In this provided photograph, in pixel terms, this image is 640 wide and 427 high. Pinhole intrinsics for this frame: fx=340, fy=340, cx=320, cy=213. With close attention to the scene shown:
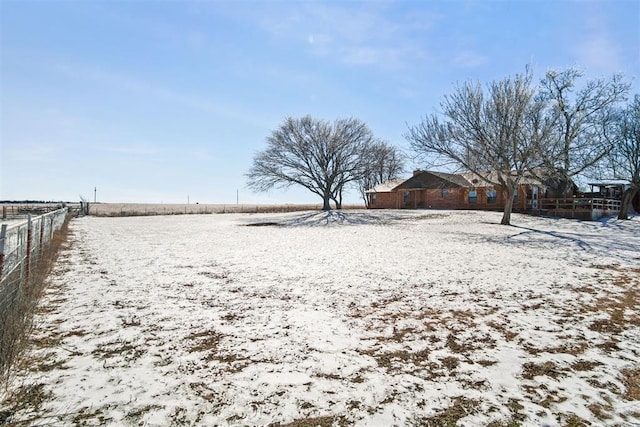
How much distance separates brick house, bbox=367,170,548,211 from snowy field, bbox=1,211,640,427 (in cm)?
2748

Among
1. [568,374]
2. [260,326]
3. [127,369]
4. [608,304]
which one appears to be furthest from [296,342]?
[608,304]

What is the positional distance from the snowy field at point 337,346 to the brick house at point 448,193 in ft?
90.2

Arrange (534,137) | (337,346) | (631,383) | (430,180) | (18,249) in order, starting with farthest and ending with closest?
(430,180), (534,137), (18,249), (337,346), (631,383)

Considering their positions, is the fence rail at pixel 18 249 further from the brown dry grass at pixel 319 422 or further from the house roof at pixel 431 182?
the house roof at pixel 431 182

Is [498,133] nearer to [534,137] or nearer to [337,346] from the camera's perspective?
[534,137]

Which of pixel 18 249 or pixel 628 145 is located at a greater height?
pixel 628 145

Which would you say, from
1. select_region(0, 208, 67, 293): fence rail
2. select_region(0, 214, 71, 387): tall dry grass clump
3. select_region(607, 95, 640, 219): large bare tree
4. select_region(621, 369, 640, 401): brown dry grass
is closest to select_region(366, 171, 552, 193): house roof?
select_region(607, 95, 640, 219): large bare tree

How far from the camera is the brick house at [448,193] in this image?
120 ft

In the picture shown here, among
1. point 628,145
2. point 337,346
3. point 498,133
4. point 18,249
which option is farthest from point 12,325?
point 628,145

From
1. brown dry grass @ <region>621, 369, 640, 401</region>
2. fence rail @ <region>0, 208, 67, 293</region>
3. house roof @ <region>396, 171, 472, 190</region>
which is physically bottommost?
brown dry grass @ <region>621, 369, 640, 401</region>

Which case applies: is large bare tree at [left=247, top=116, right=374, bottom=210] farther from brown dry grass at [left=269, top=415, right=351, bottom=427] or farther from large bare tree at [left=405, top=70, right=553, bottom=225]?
brown dry grass at [left=269, top=415, right=351, bottom=427]

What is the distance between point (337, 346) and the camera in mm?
4906

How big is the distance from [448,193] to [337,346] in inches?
1562

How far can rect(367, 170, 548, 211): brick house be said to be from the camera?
3644cm
